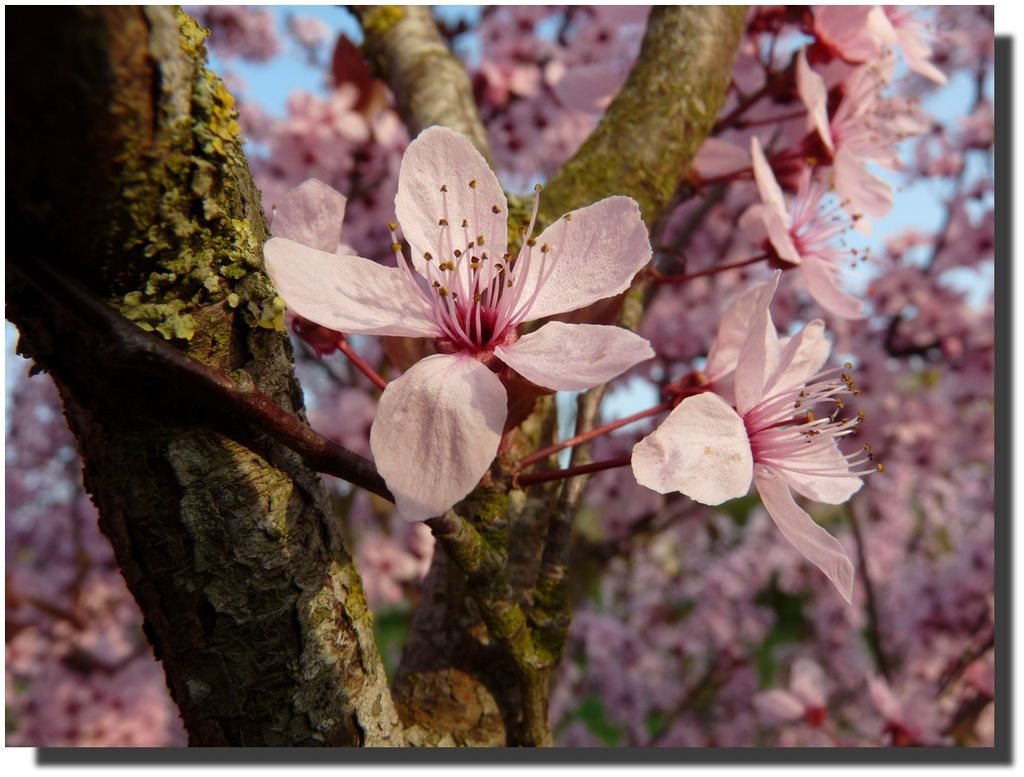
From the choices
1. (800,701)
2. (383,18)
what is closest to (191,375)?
(383,18)

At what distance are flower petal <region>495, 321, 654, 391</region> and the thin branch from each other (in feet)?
0.43

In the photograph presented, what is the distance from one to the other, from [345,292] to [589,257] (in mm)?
190

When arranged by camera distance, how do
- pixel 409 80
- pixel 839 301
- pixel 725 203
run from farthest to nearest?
pixel 725 203
pixel 409 80
pixel 839 301

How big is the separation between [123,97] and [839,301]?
0.75 meters

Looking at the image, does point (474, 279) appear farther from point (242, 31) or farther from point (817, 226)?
point (242, 31)

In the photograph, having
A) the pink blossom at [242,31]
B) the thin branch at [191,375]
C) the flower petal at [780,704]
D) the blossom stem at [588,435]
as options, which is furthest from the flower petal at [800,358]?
the pink blossom at [242,31]

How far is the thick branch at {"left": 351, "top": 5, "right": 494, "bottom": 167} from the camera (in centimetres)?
116

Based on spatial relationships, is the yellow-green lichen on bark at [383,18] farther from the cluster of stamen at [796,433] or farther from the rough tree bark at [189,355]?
the cluster of stamen at [796,433]

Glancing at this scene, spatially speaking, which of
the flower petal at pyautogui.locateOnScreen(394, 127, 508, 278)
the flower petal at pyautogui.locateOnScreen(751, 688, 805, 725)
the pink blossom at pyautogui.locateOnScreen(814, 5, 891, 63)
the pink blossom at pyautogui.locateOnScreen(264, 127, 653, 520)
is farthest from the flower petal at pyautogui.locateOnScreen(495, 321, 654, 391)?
the flower petal at pyautogui.locateOnScreen(751, 688, 805, 725)

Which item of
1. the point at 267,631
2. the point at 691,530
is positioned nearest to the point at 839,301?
the point at 267,631

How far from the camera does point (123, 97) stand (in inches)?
15.9

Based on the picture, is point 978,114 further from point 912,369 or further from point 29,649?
point 29,649

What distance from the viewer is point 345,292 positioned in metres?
0.55

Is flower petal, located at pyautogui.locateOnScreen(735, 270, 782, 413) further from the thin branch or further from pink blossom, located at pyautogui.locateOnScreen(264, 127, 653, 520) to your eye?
the thin branch
